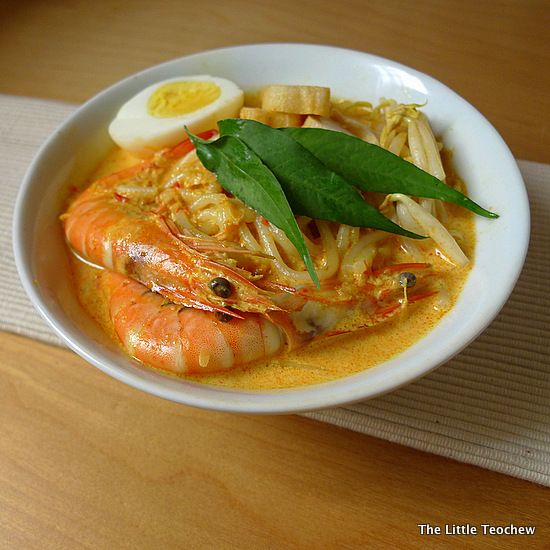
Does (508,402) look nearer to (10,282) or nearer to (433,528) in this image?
(433,528)

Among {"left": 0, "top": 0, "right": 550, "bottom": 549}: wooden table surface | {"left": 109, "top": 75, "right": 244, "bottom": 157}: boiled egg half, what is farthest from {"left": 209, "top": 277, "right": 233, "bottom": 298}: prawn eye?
{"left": 109, "top": 75, "right": 244, "bottom": 157}: boiled egg half

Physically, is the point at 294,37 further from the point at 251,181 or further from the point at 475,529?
the point at 475,529

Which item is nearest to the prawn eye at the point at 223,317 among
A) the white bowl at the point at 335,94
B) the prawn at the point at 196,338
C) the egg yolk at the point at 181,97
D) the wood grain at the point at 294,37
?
the prawn at the point at 196,338

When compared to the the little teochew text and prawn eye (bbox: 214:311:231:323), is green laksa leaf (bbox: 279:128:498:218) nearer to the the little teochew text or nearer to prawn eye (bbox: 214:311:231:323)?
prawn eye (bbox: 214:311:231:323)

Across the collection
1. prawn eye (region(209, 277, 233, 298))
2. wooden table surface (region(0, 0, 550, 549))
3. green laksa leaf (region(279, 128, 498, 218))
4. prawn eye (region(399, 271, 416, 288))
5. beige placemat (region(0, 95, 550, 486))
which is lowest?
wooden table surface (region(0, 0, 550, 549))

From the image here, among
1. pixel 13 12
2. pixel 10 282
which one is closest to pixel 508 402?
pixel 10 282

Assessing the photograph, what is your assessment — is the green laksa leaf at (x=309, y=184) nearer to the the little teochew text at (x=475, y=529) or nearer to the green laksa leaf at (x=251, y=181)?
the green laksa leaf at (x=251, y=181)

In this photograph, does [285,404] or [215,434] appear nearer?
[285,404]
